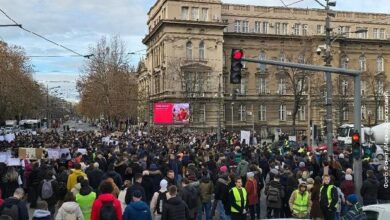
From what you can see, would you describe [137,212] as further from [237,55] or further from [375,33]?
[375,33]

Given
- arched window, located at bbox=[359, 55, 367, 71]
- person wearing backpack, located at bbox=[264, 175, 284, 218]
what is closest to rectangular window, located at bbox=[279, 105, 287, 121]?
arched window, located at bbox=[359, 55, 367, 71]

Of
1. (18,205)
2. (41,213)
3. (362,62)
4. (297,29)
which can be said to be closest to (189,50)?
(297,29)

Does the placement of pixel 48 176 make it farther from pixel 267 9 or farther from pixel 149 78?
pixel 149 78

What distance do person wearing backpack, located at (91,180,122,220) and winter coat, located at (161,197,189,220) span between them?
2.85ft

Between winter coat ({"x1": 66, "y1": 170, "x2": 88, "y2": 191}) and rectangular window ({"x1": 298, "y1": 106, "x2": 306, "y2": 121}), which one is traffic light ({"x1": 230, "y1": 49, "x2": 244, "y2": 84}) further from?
rectangular window ({"x1": 298, "y1": 106, "x2": 306, "y2": 121})


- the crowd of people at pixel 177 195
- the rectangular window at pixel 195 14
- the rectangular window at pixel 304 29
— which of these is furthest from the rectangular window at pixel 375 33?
the crowd of people at pixel 177 195

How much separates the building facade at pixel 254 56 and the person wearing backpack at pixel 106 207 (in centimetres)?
5498

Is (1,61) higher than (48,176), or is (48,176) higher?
(1,61)

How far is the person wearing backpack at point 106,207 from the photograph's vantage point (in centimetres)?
953

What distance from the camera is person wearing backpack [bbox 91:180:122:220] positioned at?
9531 mm

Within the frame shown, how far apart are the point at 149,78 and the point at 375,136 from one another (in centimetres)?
5010

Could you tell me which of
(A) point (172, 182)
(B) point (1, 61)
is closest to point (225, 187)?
(A) point (172, 182)

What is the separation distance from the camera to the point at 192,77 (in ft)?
227

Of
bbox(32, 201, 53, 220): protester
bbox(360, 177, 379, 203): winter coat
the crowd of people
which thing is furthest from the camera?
bbox(360, 177, 379, 203): winter coat
